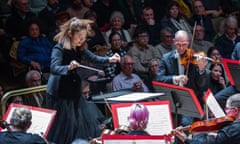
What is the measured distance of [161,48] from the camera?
1068 centimetres

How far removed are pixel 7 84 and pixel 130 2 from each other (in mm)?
2699

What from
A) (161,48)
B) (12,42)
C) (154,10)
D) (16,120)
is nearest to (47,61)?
(12,42)

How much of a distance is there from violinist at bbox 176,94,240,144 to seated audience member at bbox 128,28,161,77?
3.76m

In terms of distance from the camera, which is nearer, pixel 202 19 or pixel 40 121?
pixel 40 121

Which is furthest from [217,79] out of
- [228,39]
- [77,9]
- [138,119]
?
[138,119]

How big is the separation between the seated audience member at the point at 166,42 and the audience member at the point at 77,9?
112cm

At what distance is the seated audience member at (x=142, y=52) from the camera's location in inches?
408

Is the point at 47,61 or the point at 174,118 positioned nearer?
the point at 174,118

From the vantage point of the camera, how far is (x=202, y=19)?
38.1 feet

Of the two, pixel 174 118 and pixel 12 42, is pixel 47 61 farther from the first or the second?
pixel 174 118

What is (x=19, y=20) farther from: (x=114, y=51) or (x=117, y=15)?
(x=117, y=15)

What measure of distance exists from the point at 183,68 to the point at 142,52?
2155 millimetres

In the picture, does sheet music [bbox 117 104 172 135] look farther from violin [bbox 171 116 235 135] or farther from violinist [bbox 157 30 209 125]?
violinist [bbox 157 30 209 125]

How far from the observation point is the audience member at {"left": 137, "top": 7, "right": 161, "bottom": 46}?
11.0 m
